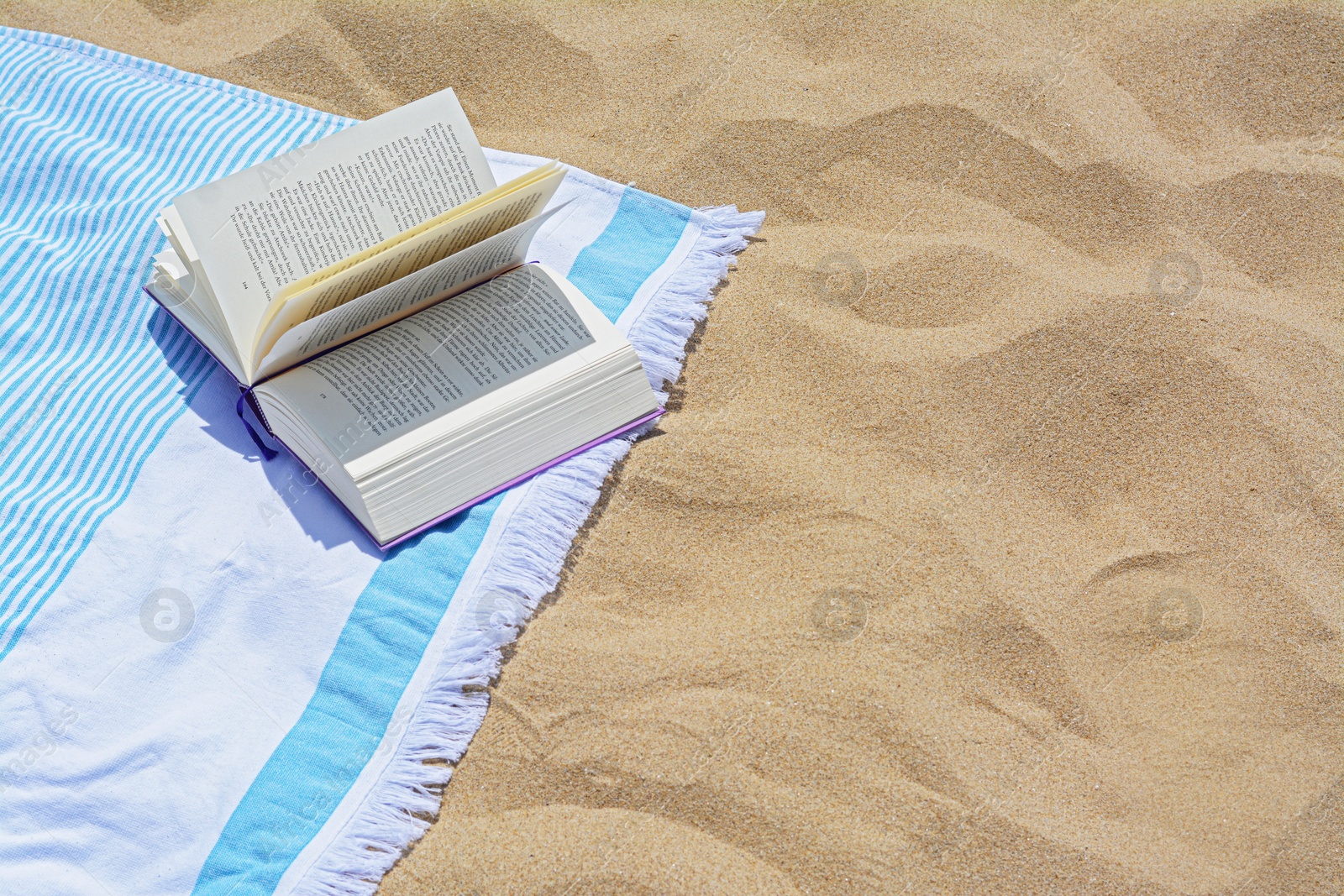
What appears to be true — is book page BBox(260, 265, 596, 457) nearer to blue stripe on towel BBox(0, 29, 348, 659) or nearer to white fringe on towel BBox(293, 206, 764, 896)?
white fringe on towel BBox(293, 206, 764, 896)

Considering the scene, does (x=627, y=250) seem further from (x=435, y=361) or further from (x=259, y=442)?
(x=259, y=442)

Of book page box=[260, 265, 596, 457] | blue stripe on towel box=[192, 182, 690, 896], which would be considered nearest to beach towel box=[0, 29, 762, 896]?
blue stripe on towel box=[192, 182, 690, 896]

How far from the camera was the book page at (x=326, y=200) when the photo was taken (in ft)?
4.75

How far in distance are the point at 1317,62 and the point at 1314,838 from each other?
Answer: 1920 millimetres

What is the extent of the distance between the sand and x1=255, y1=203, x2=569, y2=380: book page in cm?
44

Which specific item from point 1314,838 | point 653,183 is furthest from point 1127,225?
point 1314,838

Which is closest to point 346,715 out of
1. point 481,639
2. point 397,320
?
point 481,639

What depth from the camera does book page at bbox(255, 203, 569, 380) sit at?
1.55 metres

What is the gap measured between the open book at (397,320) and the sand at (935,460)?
8.5 inches

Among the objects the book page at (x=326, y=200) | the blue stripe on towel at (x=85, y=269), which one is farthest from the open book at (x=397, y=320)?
the blue stripe on towel at (x=85, y=269)

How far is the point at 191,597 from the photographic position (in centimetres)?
155

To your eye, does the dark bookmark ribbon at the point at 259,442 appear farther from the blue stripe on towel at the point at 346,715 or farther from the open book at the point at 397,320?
the blue stripe on towel at the point at 346,715

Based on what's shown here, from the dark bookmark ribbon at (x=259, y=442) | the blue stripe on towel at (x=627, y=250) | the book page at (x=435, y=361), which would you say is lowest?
the dark bookmark ribbon at (x=259, y=442)

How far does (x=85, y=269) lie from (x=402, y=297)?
0.69 meters
